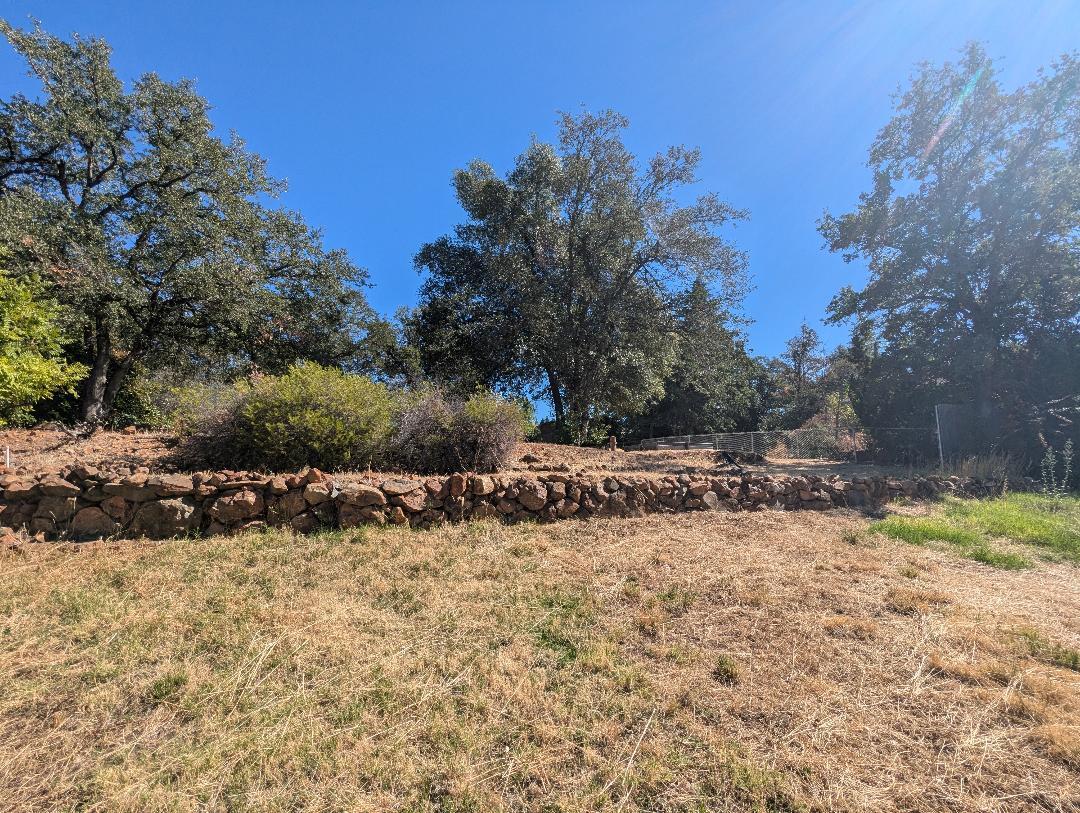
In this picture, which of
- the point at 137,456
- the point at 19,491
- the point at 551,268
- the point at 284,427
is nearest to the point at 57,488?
the point at 19,491

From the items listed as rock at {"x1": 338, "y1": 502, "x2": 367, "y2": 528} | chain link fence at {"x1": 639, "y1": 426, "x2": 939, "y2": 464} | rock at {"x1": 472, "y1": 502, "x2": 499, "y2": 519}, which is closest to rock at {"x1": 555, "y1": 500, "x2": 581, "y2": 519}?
rock at {"x1": 472, "y1": 502, "x2": 499, "y2": 519}

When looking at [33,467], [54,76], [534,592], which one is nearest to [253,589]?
[534,592]

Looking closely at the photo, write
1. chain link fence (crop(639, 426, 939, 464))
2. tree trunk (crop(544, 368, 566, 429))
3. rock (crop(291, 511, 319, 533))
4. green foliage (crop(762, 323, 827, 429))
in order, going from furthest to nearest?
1. green foliage (crop(762, 323, 827, 429))
2. tree trunk (crop(544, 368, 566, 429))
3. chain link fence (crop(639, 426, 939, 464))
4. rock (crop(291, 511, 319, 533))

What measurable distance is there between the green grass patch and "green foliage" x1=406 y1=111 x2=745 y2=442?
347 inches

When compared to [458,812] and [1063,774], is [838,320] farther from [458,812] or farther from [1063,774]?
[458,812]

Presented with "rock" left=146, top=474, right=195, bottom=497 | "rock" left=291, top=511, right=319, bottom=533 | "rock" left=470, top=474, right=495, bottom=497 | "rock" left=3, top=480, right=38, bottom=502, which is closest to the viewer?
"rock" left=3, top=480, right=38, bottom=502

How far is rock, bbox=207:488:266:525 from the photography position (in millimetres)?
4449

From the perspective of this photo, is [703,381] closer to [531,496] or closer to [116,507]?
[531,496]

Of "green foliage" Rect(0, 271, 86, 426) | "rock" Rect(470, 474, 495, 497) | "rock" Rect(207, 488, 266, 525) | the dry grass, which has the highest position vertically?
"green foliage" Rect(0, 271, 86, 426)

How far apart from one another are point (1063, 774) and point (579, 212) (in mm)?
15563

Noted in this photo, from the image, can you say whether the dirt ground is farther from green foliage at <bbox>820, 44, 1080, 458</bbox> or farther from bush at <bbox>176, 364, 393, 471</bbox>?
green foliage at <bbox>820, 44, 1080, 458</bbox>

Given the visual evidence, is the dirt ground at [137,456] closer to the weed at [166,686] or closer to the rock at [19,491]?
the rock at [19,491]

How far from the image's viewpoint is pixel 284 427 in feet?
18.4

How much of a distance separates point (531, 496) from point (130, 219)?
13.6 m
